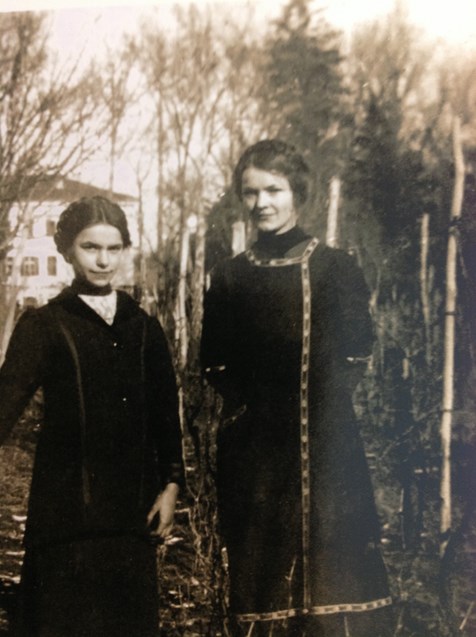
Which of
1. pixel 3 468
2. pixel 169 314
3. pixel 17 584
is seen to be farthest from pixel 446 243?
pixel 17 584

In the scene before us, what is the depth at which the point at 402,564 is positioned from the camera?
7.54ft

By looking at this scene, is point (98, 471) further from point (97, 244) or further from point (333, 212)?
point (333, 212)

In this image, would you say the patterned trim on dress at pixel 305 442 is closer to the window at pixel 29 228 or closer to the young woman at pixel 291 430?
the young woman at pixel 291 430

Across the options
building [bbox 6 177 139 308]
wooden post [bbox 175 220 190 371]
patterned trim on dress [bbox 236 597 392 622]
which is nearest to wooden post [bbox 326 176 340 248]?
wooden post [bbox 175 220 190 371]

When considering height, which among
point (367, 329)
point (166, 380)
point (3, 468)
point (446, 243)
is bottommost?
point (3, 468)

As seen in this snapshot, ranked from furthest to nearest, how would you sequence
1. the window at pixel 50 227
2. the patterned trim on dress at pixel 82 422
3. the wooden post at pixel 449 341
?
1. the window at pixel 50 227
2. the patterned trim on dress at pixel 82 422
3. the wooden post at pixel 449 341

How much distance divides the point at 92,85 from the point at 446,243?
1223 mm

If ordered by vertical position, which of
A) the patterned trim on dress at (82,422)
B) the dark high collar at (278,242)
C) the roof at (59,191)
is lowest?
the patterned trim on dress at (82,422)

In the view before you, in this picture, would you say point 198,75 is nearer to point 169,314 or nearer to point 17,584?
point 169,314

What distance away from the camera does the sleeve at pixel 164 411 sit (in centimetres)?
240

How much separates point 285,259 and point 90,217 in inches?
25.0

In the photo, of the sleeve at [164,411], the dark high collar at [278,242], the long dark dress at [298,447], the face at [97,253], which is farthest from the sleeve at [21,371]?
the dark high collar at [278,242]

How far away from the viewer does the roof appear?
244 cm

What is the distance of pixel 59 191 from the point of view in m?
2.47
